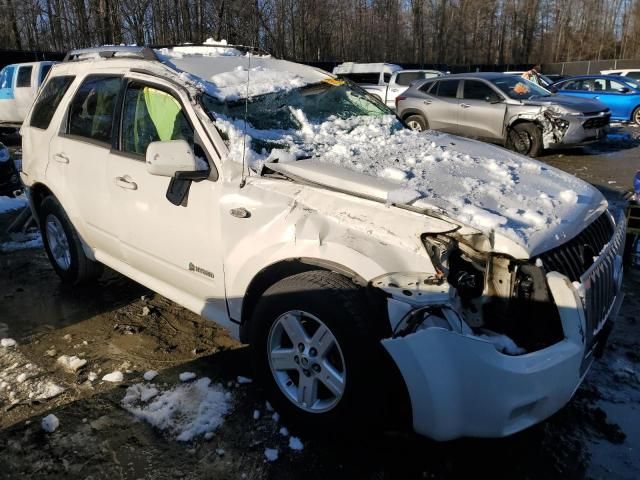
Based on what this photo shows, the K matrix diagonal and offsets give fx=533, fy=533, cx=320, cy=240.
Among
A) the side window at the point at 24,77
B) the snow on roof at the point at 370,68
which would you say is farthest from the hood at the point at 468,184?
the snow on roof at the point at 370,68

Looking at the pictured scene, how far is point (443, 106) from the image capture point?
478 inches

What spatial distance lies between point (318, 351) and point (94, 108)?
263cm

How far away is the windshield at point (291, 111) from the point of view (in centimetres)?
313

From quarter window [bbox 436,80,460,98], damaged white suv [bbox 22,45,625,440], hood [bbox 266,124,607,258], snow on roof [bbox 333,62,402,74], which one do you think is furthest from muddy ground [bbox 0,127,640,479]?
snow on roof [bbox 333,62,402,74]

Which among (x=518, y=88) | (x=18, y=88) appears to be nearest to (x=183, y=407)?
(x=518, y=88)

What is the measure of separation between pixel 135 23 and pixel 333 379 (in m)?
20.7

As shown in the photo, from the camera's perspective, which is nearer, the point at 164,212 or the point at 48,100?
A: the point at 164,212

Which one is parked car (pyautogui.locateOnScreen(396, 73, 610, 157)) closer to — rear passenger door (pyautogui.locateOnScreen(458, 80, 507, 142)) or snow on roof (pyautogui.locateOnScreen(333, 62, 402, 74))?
rear passenger door (pyautogui.locateOnScreen(458, 80, 507, 142))

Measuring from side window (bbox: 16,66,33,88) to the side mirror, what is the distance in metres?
13.5

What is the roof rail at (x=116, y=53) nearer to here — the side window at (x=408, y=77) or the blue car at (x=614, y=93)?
the side window at (x=408, y=77)

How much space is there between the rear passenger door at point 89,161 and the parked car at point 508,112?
22.4 feet

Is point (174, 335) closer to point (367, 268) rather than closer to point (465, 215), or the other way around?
point (367, 268)

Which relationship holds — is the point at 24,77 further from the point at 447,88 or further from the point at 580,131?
the point at 580,131

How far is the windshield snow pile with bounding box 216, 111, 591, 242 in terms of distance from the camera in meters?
2.47
